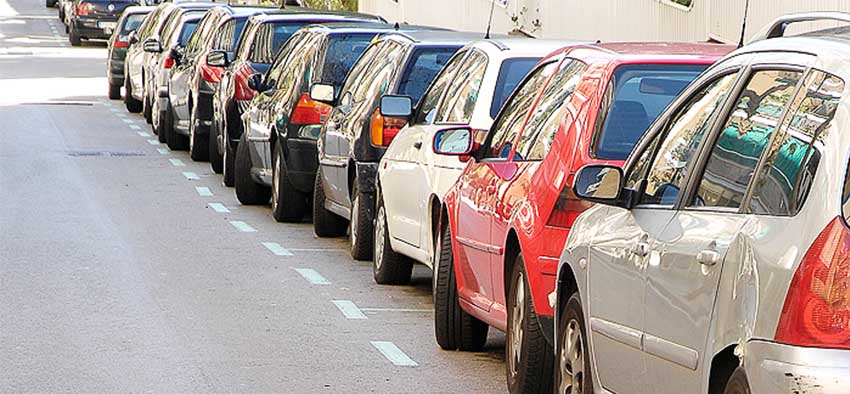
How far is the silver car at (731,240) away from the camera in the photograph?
4.48 meters

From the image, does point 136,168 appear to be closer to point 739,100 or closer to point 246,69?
point 246,69

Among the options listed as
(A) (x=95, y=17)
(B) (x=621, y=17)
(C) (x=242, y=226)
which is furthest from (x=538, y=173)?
(A) (x=95, y=17)

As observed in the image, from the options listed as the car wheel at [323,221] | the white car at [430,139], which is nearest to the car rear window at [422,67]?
the white car at [430,139]

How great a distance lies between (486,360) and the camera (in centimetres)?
943

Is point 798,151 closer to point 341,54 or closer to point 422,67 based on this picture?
point 422,67

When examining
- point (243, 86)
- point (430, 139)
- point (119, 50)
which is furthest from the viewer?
point (119, 50)

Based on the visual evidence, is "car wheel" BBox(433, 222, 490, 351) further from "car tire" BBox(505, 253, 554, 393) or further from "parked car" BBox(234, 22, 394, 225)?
"parked car" BBox(234, 22, 394, 225)

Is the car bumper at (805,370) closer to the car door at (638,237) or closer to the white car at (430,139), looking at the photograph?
the car door at (638,237)

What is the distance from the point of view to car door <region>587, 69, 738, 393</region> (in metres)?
5.86

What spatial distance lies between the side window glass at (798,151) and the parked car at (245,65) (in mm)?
13206

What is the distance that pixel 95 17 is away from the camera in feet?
173

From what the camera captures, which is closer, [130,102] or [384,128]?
[384,128]

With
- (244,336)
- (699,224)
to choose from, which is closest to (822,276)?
(699,224)

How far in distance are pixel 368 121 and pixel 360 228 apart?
0.75m
